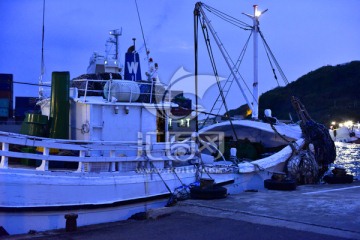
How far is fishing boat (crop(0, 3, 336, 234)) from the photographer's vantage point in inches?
325

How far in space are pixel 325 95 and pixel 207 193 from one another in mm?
128187

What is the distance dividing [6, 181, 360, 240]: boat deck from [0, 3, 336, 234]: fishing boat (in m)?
0.75

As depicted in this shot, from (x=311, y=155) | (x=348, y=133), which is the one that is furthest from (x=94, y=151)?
(x=348, y=133)

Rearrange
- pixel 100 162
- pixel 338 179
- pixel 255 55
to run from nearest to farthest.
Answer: pixel 100 162 → pixel 338 179 → pixel 255 55

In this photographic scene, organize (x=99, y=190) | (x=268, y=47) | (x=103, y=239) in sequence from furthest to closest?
(x=268, y=47) → (x=99, y=190) → (x=103, y=239)

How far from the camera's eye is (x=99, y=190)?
9305mm

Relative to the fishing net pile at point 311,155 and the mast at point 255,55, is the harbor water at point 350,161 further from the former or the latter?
the mast at point 255,55

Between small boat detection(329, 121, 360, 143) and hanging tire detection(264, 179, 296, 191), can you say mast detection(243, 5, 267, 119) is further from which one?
small boat detection(329, 121, 360, 143)

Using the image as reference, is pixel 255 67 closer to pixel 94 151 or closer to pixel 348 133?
pixel 94 151

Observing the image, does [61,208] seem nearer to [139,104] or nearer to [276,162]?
[139,104]

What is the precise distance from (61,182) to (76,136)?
331 cm

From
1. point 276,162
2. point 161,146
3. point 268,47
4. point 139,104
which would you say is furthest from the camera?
point 268,47

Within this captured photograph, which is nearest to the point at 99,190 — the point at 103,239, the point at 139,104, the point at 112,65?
the point at 103,239

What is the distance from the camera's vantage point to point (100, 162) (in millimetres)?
9750
